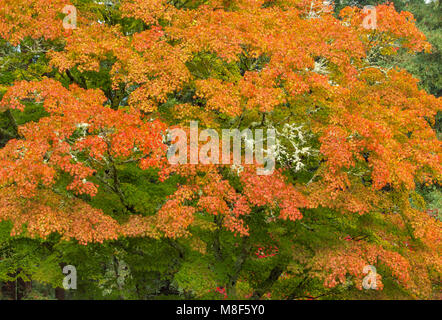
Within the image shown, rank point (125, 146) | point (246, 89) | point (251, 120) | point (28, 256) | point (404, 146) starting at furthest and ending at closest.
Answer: point (28, 256)
point (251, 120)
point (404, 146)
point (246, 89)
point (125, 146)

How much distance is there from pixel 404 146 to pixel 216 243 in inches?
230

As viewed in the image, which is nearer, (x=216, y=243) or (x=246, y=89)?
(x=246, y=89)

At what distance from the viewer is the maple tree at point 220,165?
8.58m

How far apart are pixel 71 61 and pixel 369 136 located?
7903mm

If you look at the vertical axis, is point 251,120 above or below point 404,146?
above

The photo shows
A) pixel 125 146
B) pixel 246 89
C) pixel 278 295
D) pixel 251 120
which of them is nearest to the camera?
pixel 125 146

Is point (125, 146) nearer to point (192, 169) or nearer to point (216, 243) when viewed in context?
point (192, 169)

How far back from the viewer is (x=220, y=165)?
9.63m

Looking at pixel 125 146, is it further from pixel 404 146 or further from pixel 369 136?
pixel 404 146

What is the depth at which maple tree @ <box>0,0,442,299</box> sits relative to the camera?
858cm
